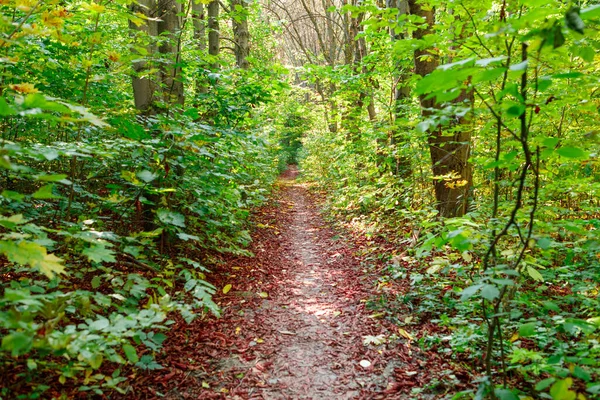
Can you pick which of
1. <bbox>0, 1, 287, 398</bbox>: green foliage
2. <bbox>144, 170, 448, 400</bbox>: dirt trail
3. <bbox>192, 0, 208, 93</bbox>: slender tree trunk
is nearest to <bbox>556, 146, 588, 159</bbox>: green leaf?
<bbox>144, 170, 448, 400</bbox>: dirt trail

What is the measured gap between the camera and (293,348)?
3594mm

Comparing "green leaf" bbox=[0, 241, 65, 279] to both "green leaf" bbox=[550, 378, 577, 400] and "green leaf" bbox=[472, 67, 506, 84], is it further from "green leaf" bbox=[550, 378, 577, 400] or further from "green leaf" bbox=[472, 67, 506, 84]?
"green leaf" bbox=[550, 378, 577, 400]

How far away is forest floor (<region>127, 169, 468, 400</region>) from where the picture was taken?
285 cm

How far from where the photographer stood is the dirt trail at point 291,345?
291cm

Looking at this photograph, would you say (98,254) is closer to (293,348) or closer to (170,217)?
(170,217)

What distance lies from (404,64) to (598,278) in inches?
204

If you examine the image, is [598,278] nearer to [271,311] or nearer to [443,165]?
[443,165]

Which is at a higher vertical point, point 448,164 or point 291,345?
point 448,164

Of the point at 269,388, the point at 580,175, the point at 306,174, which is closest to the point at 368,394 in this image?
the point at 269,388

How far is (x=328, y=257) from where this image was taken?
6.77m

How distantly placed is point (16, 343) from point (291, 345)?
255 centimetres

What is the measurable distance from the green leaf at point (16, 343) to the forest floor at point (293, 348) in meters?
1.19

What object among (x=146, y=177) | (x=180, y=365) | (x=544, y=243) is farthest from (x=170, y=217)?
(x=544, y=243)

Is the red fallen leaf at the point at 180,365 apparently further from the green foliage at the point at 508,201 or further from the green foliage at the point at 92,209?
the green foliage at the point at 508,201
